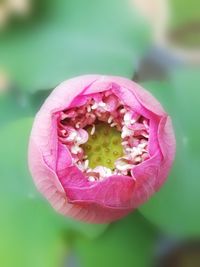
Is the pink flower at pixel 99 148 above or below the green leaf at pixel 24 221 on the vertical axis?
above

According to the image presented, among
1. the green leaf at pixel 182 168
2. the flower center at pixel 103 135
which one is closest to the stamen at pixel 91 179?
the flower center at pixel 103 135

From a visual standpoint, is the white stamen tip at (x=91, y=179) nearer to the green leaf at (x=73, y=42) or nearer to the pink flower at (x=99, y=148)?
the pink flower at (x=99, y=148)

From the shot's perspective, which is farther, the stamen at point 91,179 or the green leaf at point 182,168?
the green leaf at point 182,168

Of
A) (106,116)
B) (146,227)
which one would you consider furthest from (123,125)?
(146,227)

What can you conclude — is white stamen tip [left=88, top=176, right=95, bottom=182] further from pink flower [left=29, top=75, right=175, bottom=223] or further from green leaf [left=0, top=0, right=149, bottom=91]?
green leaf [left=0, top=0, right=149, bottom=91]

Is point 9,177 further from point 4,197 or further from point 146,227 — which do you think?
point 146,227

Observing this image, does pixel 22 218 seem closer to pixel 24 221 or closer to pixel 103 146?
pixel 24 221

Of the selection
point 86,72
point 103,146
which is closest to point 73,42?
point 86,72
